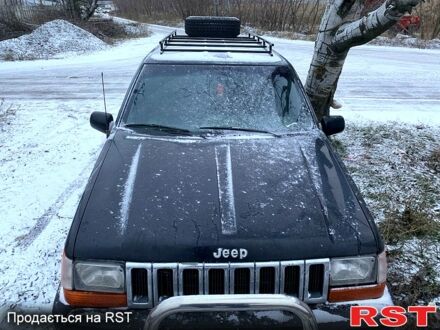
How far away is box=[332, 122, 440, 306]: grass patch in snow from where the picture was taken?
374cm

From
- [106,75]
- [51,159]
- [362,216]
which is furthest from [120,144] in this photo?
[106,75]

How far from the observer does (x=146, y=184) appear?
2992mm

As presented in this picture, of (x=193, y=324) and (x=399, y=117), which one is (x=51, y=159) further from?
(x=399, y=117)

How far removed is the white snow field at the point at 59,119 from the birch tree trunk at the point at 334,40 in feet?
7.08

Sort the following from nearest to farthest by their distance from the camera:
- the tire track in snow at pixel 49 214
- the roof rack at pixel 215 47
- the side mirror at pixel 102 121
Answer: the side mirror at pixel 102 121
the tire track in snow at pixel 49 214
the roof rack at pixel 215 47

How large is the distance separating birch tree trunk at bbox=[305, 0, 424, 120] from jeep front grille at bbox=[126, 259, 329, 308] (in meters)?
3.38

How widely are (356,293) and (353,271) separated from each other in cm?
13

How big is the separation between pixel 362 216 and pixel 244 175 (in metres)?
0.81

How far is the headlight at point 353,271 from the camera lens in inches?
99.6

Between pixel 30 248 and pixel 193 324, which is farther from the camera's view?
pixel 30 248

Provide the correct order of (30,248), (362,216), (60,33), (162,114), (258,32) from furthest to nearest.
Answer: (258,32) → (60,33) → (30,248) → (162,114) → (362,216)

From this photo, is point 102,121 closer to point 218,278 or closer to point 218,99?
point 218,99

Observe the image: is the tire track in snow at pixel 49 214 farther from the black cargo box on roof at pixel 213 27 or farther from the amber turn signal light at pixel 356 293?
the black cargo box on roof at pixel 213 27

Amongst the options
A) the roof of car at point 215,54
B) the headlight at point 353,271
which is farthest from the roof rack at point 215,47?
the headlight at point 353,271
